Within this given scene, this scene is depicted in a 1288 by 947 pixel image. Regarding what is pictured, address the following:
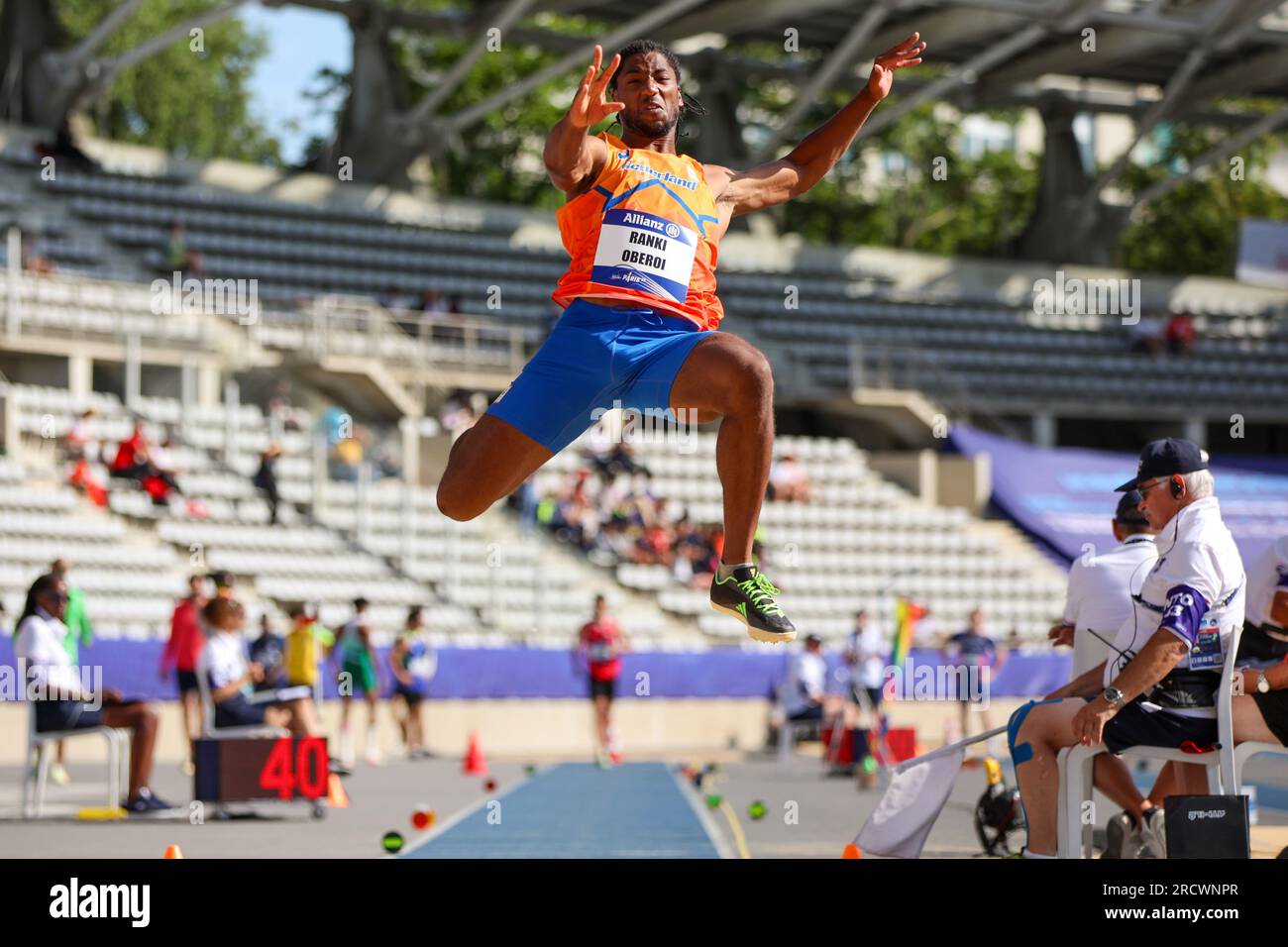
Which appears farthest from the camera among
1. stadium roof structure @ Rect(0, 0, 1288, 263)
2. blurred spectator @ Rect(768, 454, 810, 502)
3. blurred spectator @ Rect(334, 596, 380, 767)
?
stadium roof structure @ Rect(0, 0, 1288, 263)

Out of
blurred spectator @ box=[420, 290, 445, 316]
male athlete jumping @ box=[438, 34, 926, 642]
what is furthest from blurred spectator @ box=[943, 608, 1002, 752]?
male athlete jumping @ box=[438, 34, 926, 642]

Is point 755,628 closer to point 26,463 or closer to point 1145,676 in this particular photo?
point 1145,676

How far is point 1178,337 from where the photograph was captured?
33688 mm

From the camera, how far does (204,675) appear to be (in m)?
11.9

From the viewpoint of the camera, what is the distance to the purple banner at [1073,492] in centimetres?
2753

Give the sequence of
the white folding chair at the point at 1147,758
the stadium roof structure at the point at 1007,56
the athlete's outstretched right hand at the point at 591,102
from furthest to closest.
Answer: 1. the stadium roof structure at the point at 1007,56
2. the white folding chair at the point at 1147,758
3. the athlete's outstretched right hand at the point at 591,102

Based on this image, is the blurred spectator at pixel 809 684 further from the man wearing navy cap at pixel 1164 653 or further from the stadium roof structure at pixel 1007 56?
the man wearing navy cap at pixel 1164 653

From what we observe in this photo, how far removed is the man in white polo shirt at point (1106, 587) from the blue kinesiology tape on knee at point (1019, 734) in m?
0.62

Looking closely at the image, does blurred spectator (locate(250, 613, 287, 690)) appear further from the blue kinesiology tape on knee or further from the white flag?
the blue kinesiology tape on knee

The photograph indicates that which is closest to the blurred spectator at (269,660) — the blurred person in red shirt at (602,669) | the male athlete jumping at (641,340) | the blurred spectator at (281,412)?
the blurred person in red shirt at (602,669)

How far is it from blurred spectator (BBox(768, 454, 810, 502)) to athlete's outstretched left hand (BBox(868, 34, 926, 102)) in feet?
63.7

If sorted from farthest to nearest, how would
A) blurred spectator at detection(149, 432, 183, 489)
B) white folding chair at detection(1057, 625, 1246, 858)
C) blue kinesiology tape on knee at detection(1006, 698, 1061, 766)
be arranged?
blurred spectator at detection(149, 432, 183, 489) → blue kinesiology tape on knee at detection(1006, 698, 1061, 766) → white folding chair at detection(1057, 625, 1246, 858)

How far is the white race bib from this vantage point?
560 centimetres

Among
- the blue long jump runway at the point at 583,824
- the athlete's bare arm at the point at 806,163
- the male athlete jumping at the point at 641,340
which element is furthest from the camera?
the blue long jump runway at the point at 583,824
